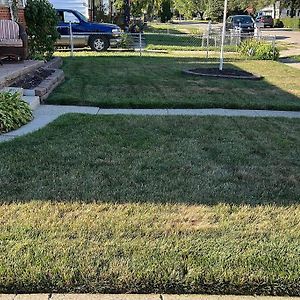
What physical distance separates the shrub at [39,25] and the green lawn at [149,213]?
7796mm

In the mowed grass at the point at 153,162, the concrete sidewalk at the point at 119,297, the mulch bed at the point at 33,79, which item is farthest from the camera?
the mulch bed at the point at 33,79

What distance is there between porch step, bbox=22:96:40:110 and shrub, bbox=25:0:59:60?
5267 millimetres

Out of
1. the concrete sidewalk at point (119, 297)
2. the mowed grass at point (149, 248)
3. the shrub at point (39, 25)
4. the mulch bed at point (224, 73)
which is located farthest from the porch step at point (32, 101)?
the mulch bed at point (224, 73)

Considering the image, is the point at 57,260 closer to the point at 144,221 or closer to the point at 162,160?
the point at 144,221

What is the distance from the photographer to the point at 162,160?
4824 millimetres

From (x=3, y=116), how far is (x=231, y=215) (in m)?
3.74

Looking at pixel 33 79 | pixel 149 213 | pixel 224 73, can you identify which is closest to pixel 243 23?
pixel 224 73

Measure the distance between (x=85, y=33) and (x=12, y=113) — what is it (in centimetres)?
1440

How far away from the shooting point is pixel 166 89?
968 cm

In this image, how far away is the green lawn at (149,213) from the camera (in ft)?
8.77

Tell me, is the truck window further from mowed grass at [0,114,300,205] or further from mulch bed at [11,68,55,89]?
mowed grass at [0,114,300,205]

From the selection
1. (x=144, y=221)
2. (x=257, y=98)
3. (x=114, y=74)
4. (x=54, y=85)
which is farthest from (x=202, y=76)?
(x=144, y=221)

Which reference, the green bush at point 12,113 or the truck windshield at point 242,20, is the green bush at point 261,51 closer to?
the truck windshield at point 242,20

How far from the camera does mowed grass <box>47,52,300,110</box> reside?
8109 mm
